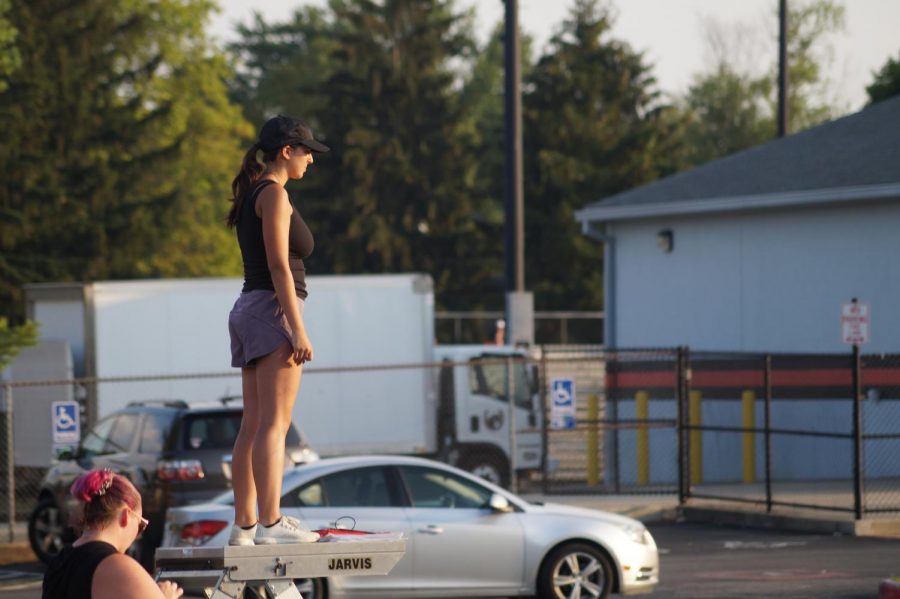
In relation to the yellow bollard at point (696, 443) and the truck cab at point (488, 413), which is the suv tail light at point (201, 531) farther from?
the yellow bollard at point (696, 443)

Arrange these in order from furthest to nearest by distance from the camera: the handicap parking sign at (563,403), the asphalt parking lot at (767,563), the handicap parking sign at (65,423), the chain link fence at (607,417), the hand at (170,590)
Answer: the chain link fence at (607,417), the handicap parking sign at (563,403), the handicap parking sign at (65,423), the asphalt parking lot at (767,563), the hand at (170,590)

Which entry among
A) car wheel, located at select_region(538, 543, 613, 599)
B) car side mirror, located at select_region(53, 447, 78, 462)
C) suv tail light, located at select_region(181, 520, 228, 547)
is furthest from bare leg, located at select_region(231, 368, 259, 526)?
car side mirror, located at select_region(53, 447, 78, 462)

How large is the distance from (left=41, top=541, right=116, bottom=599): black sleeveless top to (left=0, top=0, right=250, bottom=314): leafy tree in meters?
32.4

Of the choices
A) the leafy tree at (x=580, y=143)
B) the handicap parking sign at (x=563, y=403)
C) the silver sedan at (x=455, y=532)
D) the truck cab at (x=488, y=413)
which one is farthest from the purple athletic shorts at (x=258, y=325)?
the leafy tree at (x=580, y=143)

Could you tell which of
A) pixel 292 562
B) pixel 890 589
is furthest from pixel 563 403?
pixel 292 562

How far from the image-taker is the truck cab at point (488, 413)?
24.4 m

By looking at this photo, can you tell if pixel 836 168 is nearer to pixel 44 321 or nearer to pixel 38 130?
pixel 44 321

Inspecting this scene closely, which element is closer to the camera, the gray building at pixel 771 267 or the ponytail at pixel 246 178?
the ponytail at pixel 246 178

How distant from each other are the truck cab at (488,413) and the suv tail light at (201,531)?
11.2 meters

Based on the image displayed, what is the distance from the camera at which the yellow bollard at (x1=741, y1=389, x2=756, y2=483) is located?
Answer: 2431 centimetres

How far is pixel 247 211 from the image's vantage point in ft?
22.1

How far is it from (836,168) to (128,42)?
28413 mm

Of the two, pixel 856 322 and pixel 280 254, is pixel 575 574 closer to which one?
pixel 280 254

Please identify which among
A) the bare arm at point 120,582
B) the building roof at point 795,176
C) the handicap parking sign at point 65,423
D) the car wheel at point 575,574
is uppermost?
the building roof at point 795,176
